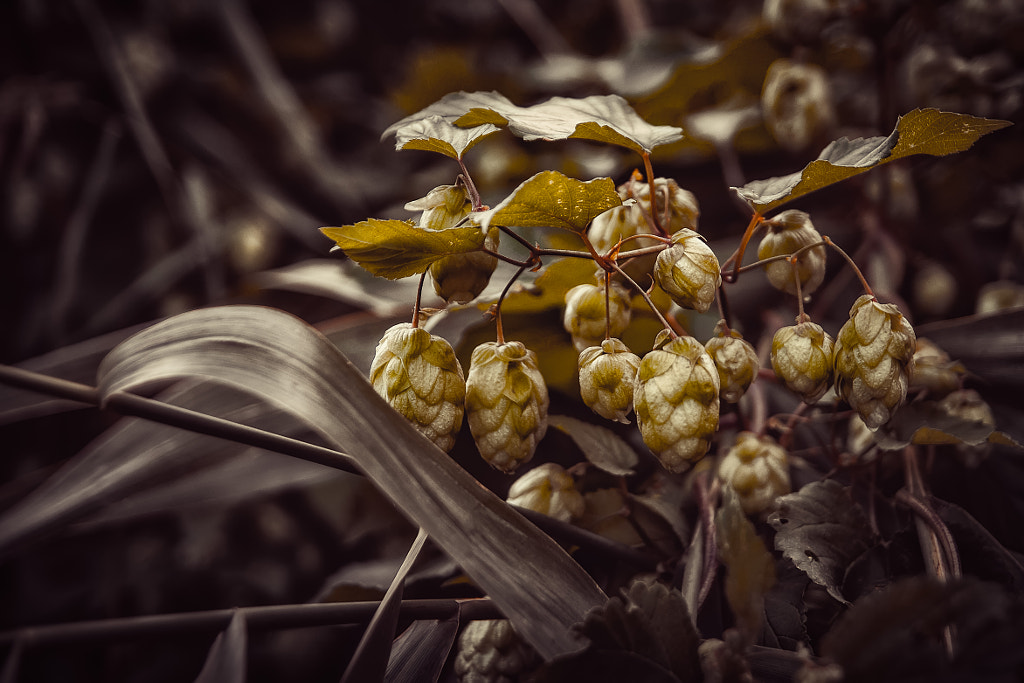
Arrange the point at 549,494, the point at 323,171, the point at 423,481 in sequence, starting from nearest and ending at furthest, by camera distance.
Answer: the point at 423,481, the point at 549,494, the point at 323,171

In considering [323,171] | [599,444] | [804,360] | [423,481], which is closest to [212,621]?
[423,481]

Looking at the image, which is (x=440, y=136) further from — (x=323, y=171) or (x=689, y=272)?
(x=323, y=171)

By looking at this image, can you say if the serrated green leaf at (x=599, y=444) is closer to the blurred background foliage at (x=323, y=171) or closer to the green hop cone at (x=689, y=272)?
the blurred background foliage at (x=323, y=171)

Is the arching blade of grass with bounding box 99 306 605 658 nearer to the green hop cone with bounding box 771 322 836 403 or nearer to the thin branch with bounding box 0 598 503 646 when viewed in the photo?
the thin branch with bounding box 0 598 503 646

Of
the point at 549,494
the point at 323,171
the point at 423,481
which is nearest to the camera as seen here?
the point at 423,481

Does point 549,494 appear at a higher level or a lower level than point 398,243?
lower

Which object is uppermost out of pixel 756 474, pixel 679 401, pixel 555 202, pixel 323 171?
pixel 323 171

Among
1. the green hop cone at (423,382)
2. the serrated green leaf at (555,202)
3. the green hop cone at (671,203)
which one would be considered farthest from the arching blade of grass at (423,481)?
the green hop cone at (671,203)
